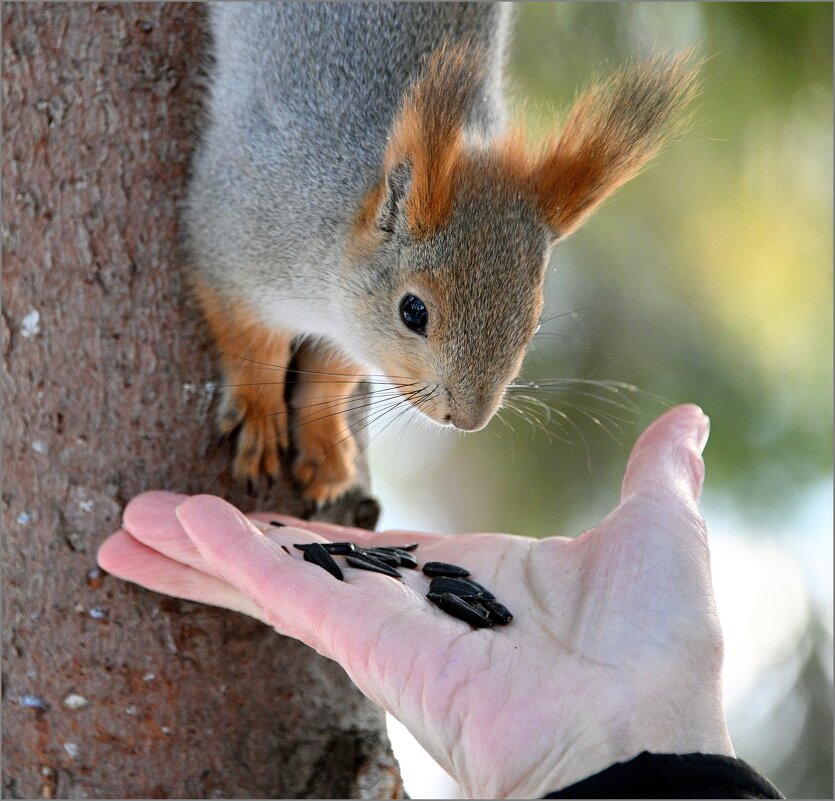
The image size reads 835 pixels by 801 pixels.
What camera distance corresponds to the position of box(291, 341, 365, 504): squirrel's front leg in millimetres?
1479

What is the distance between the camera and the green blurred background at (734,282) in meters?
1.97

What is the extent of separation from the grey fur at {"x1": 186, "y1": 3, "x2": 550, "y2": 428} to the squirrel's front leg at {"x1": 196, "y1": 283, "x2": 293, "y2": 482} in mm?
34

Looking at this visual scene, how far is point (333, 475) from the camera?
1.49 meters

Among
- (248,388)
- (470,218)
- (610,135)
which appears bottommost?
(248,388)

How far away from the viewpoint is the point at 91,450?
4.17ft

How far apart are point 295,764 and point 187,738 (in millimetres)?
164

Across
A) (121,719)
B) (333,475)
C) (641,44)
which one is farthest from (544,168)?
(121,719)

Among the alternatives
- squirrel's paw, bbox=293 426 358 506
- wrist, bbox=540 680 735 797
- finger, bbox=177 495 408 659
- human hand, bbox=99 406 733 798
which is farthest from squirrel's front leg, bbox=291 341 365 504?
wrist, bbox=540 680 735 797

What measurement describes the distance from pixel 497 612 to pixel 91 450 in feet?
1.97

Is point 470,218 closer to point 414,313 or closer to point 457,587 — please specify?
point 414,313

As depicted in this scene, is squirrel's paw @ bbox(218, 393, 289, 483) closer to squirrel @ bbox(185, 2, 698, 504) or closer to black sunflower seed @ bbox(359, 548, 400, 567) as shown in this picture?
squirrel @ bbox(185, 2, 698, 504)

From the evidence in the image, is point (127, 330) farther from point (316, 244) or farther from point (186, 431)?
point (316, 244)

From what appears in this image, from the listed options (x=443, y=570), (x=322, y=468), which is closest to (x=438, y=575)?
(x=443, y=570)

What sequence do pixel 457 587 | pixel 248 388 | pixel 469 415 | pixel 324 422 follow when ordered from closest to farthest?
pixel 457 587, pixel 469 415, pixel 248 388, pixel 324 422
